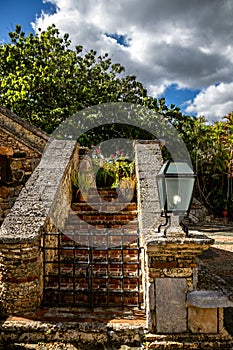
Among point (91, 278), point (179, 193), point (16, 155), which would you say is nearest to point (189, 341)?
point (91, 278)

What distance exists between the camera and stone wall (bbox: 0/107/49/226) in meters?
7.15

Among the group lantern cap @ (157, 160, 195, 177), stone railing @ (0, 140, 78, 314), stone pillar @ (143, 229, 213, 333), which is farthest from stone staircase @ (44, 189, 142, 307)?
lantern cap @ (157, 160, 195, 177)

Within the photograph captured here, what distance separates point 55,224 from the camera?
459 centimetres

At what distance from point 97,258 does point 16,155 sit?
12.0 feet

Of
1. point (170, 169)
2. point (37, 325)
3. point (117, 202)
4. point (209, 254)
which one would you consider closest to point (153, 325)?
point (37, 325)

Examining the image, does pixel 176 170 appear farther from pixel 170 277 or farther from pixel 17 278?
pixel 17 278

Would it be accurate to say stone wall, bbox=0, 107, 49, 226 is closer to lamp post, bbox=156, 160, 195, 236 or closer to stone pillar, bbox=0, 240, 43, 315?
stone pillar, bbox=0, 240, 43, 315

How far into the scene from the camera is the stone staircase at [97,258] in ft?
12.3

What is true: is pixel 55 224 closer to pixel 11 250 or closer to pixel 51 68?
pixel 11 250

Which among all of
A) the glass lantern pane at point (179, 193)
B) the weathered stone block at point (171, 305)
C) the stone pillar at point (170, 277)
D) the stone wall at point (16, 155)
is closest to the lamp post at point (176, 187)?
the glass lantern pane at point (179, 193)

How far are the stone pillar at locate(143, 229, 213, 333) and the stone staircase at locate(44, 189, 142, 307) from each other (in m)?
0.50

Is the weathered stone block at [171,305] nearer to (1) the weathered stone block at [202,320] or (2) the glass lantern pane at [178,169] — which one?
(1) the weathered stone block at [202,320]

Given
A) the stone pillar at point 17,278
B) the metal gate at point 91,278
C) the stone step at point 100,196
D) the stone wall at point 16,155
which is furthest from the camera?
the stone wall at point 16,155

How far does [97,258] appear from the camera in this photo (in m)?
4.62
